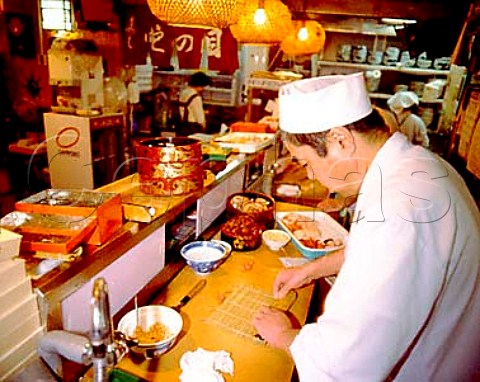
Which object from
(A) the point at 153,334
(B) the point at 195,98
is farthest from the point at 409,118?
(A) the point at 153,334

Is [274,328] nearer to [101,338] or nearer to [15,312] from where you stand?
[101,338]

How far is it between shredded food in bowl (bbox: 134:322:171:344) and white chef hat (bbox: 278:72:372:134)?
1.36 meters

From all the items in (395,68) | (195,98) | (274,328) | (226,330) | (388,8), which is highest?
(388,8)

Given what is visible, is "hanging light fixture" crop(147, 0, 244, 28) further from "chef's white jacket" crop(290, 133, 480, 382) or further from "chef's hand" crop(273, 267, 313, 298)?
"chef's hand" crop(273, 267, 313, 298)

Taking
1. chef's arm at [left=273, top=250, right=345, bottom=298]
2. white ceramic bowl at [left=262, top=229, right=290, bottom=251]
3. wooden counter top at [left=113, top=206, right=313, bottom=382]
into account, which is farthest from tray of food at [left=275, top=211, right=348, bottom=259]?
chef's arm at [left=273, top=250, right=345, bottom=298]

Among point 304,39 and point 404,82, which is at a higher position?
point 304,39

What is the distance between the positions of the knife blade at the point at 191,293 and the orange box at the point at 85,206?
0.72 m

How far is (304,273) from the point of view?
9.41ft

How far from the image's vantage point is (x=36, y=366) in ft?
5.34

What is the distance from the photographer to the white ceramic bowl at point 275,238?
356 cm

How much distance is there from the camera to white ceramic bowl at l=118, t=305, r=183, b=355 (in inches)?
84.0

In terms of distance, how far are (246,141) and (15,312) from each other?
326cm

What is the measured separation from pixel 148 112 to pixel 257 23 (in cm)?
864

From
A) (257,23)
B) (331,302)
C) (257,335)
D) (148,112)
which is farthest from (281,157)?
(148,112)
